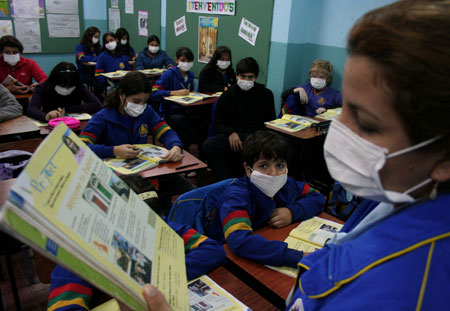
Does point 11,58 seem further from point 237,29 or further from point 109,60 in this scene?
point 237,29

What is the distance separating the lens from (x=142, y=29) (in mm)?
7367

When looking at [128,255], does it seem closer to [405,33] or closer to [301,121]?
[405,33]

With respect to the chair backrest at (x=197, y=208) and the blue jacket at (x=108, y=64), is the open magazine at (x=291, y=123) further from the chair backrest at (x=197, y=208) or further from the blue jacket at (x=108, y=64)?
the blue jacket at (x=108, y=64)

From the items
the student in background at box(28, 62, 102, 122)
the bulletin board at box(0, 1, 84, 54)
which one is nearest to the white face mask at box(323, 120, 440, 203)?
the student in background at box(28, 62, 102, 122)

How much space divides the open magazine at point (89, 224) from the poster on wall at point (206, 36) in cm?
525

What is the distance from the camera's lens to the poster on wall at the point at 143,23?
7176 mm

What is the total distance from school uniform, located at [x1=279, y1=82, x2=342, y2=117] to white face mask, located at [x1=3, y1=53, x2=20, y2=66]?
125 inches

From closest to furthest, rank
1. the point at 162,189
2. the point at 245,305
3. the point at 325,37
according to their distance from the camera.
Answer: the point at 245,305 < the point at 162,189 < the point at 325,37

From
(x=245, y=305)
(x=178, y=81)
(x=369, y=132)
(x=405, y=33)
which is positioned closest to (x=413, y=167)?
(x=369, y=132)

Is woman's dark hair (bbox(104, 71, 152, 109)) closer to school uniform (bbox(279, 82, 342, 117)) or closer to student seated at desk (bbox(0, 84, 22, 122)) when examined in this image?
student seated at desk (bbox(0, 84, 22, 122))

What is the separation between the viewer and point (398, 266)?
494mm

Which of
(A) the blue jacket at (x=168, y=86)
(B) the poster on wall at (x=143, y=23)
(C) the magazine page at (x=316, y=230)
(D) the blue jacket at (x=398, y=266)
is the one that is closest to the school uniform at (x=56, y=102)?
(A) the blue jacket at (x=168, y=86)

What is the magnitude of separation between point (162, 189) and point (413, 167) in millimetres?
2135

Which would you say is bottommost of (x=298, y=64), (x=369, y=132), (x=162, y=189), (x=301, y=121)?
(x=162, y=189)
